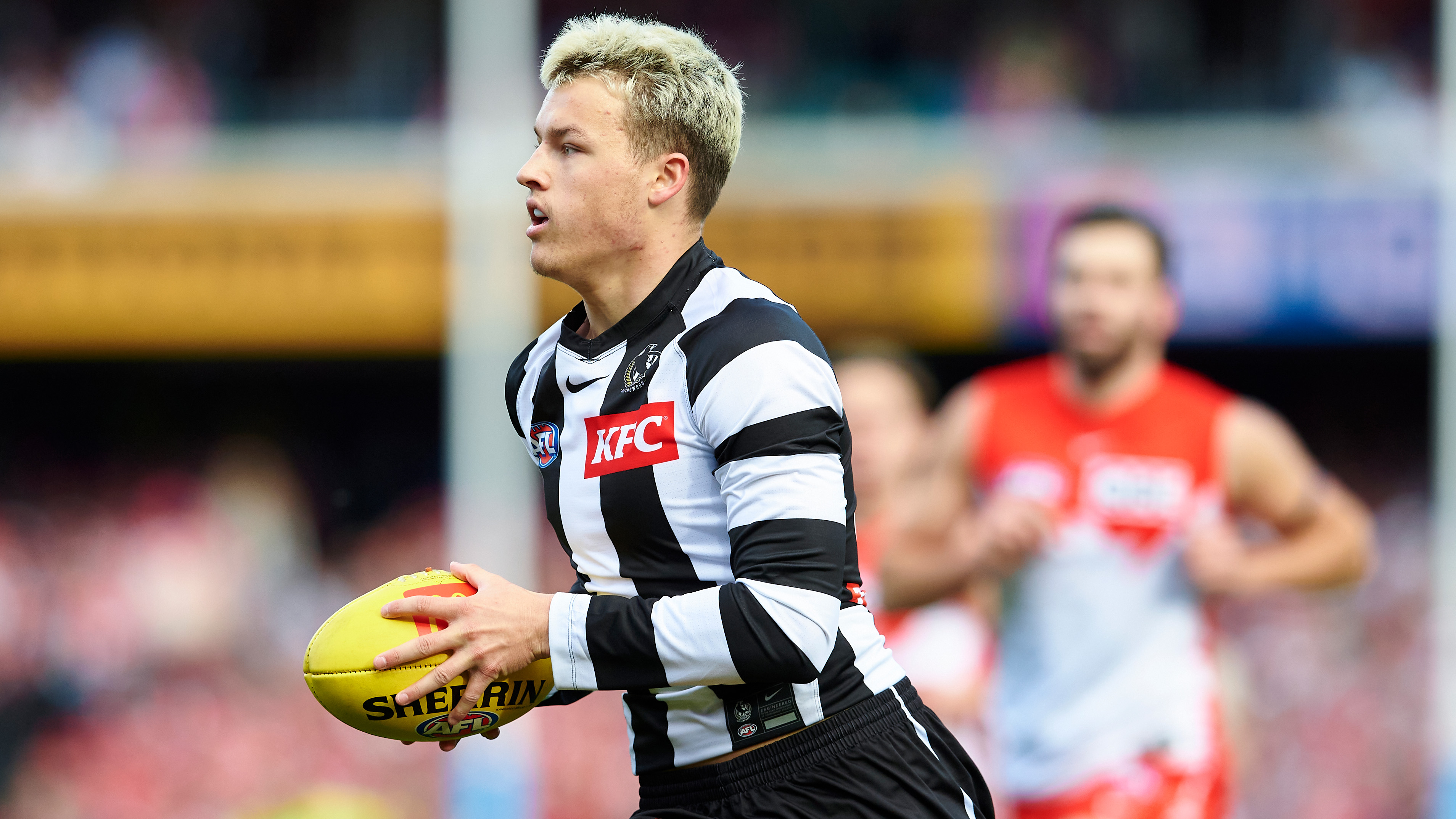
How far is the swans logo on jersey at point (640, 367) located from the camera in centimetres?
282

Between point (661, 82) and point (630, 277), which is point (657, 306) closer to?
point (630, 277)

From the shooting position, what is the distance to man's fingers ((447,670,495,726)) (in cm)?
269

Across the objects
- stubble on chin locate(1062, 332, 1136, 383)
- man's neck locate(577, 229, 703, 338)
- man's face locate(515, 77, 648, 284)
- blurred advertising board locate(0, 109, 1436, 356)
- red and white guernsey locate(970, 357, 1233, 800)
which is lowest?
red and white guernsey locate(970, 357, 1233, 800)

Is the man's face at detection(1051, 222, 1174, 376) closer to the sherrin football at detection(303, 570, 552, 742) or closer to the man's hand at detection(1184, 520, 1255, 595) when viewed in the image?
the man's hand at detection(1184, 520, 1255, 595)

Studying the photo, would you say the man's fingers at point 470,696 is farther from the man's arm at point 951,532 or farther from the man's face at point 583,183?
the man's arm at point 951,532

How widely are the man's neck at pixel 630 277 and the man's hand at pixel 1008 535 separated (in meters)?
2.08

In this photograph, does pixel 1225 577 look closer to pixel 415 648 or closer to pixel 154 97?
pixel 415 648

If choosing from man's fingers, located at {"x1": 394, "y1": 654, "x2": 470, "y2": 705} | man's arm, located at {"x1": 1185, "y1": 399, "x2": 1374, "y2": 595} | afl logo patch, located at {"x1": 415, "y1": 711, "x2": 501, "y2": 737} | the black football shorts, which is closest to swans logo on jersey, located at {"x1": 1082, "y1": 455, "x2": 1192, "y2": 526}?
man's arm, located at {"x1": 1185, "y1": 399, "x2": 1374, "y2": 595}

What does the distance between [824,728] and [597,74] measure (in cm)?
122

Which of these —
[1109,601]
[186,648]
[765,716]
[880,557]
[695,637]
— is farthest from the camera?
→ [186,648]

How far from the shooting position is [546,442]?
300cm

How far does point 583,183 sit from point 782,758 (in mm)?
1072

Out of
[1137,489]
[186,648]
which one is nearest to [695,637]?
[1137,489]

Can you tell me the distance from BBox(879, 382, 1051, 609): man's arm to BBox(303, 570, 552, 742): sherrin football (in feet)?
7.49
